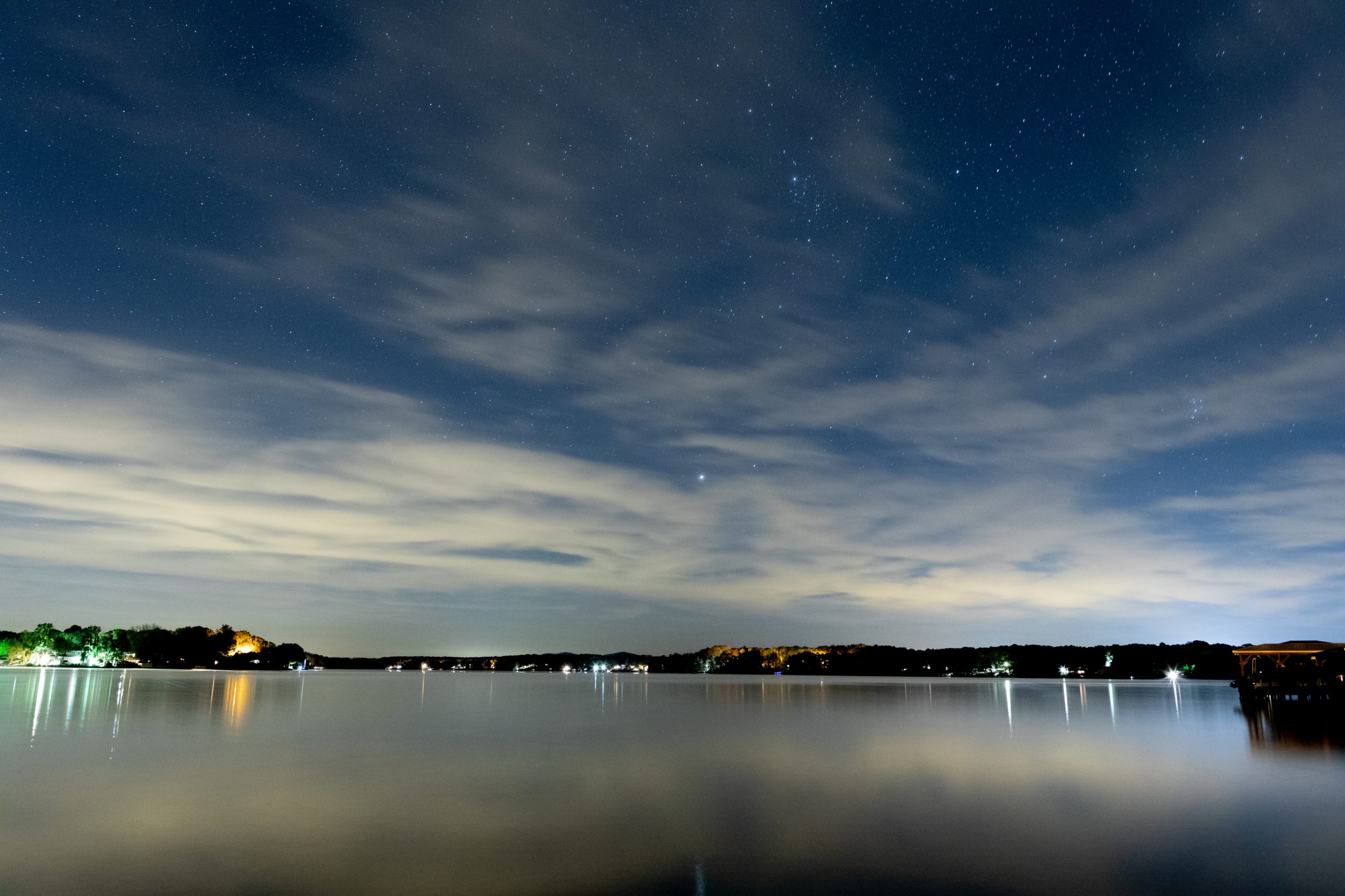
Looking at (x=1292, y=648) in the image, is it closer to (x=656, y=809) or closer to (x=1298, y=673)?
(x=1298, y=673)

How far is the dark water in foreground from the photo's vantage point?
16812 mm

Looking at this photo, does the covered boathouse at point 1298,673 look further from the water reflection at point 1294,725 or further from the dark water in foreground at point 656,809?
the dark water in foreground at point 656,809

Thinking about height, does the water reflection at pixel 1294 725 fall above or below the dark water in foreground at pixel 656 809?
below

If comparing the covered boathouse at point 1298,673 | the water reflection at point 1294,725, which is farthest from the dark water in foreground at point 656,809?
the covered boathouse at point 1298,673

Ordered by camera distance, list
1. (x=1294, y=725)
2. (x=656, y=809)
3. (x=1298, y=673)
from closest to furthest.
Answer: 1. (x=656, y=809)
2. (x=1294, y=725)
3. (x=1298, y=673)

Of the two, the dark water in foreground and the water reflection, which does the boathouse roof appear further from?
the dark water in foreground

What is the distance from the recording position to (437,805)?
24516 millimetres

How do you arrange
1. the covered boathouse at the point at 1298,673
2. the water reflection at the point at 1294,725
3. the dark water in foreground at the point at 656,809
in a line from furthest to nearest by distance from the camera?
the covered boathouse at the point at 1298,673 < the water reflection at the point at 1294,725 < the dark water in foreground at the point at 656,809

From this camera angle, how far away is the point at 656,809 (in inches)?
971

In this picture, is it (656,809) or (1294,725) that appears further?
(1294,725)

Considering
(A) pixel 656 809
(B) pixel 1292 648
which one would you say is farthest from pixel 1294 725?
(A) pixel 656 809

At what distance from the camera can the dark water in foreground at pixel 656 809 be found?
16.8 m

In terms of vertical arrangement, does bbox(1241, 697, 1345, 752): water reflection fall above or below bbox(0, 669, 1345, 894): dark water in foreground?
below

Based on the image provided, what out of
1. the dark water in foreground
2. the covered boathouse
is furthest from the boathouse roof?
the dark water in foreground
